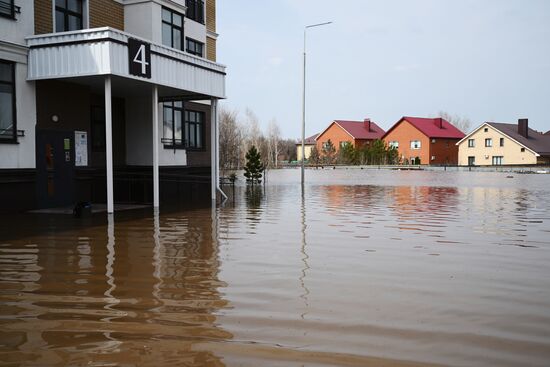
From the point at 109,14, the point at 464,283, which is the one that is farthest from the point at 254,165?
the point at 464,283

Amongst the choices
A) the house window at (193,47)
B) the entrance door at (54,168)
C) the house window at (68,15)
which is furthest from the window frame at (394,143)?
the entrance door at (54,168)

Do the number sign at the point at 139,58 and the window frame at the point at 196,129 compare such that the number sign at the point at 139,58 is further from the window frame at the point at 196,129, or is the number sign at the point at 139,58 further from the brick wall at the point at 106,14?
the window frame at the point at 196,129

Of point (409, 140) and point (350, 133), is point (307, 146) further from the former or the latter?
point (409, 140)

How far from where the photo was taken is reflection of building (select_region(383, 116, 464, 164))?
81.4 m

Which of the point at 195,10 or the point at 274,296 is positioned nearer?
the point at 274,296

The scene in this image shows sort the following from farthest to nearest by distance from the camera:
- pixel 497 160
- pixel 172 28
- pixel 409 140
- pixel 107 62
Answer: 1. pixel 409 140
2. pixel 497 160
3. pixel 172 28
4. pixel 107 62

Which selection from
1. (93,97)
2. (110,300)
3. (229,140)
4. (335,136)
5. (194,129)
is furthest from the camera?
(335,136)

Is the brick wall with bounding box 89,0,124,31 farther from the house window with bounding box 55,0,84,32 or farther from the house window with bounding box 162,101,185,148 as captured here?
the house window with bounding box 162,101,185,148

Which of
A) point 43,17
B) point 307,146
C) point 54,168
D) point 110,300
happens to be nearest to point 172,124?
point 54,168

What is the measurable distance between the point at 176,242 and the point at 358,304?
15.5 feet

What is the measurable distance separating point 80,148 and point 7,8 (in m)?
4.33

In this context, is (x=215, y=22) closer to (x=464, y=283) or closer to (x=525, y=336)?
(x=464, y=283)

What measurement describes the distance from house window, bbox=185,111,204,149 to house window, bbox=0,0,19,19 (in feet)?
30.1

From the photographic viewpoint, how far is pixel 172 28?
1991 cm
